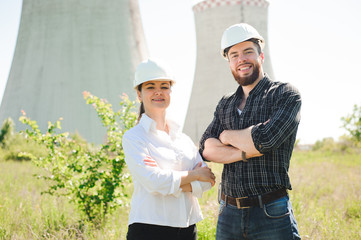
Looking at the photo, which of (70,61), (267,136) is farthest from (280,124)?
(70,61)

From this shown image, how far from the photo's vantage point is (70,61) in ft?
33.1

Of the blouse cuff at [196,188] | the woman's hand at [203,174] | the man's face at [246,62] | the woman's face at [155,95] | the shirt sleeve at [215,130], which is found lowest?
the blouse cuff at [196,188]

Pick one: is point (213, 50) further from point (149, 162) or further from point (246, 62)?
point (149, 162)

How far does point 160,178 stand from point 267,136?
465 millimetres

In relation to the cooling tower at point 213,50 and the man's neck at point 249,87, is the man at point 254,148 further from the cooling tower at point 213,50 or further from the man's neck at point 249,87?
the cooling tower at point 213,50

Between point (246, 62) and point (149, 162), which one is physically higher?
point (246, 62)

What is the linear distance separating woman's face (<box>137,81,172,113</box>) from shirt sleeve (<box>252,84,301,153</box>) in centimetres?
41

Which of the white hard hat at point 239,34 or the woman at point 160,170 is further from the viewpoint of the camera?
the white hard hat at point 239,34

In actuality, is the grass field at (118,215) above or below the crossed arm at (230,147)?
below

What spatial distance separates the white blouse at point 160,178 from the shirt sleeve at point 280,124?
316 millimetres

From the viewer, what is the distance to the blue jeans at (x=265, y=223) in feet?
4.86

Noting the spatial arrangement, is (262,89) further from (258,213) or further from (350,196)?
(350,196)

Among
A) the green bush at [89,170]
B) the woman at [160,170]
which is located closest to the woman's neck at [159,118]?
the woman at [160,170]

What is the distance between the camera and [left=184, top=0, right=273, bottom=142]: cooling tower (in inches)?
536
